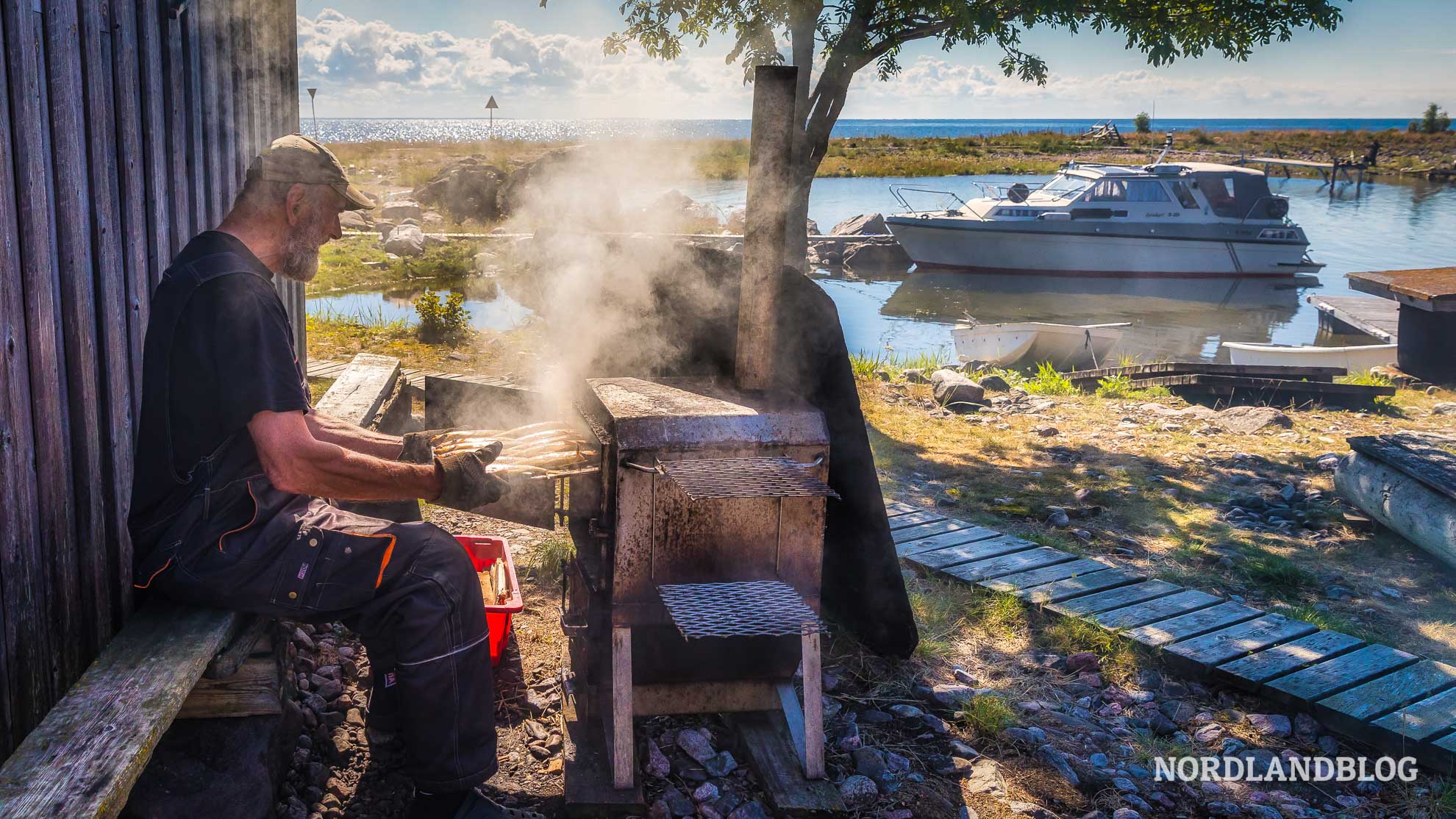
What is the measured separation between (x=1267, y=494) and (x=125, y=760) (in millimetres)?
6634

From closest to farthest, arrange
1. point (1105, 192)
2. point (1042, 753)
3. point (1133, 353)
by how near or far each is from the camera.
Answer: point (1042, 753) → point (1133, 353) → point (1105, 192)

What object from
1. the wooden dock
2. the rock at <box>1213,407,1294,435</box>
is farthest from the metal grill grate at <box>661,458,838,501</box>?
the wooden dock

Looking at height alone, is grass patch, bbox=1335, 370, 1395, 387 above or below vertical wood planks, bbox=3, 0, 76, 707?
below

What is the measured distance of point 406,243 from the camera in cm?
1930

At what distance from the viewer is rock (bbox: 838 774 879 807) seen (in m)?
3.07

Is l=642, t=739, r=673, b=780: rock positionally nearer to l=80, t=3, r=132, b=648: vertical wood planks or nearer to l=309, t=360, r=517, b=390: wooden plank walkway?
l=80, t=3, r=132, b=648: vertical wood planks

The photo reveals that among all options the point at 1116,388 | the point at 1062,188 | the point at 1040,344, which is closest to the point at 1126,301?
the point at 1062,188

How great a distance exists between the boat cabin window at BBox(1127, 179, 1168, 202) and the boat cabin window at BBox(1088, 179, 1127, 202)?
0.12 m

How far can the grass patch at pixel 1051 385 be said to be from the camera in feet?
33.9

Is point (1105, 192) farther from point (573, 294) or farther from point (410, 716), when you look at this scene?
point (410, 716)

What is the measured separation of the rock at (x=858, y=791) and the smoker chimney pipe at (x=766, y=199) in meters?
1.56

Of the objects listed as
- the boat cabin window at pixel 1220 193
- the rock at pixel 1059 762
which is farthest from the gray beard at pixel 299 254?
the boat cabin window at pixel 1220 193

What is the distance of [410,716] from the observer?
267 centimetres

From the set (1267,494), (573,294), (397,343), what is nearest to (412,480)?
(573,294)
